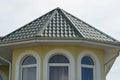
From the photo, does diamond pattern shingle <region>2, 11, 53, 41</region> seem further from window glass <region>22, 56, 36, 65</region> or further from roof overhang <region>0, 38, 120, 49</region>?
window glass <region>22, 56, 36, 65</region>

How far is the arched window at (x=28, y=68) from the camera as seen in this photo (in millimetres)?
14578

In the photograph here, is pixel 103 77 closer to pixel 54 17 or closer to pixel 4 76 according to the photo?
pixel 54 17

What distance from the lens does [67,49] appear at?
14469 mm

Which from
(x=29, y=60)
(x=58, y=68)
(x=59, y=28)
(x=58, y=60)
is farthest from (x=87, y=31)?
(x=29, y=60)

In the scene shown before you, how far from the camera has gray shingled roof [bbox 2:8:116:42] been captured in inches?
565

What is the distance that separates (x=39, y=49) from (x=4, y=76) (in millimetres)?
4815

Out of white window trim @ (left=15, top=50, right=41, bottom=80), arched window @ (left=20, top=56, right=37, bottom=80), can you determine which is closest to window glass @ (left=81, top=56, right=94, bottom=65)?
white window trim @ (left=15, top=50, right=41, bottom=80)

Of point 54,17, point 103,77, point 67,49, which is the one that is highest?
point 54,17

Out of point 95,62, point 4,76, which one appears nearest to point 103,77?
point 95,62

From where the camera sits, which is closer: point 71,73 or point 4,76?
point 71,73

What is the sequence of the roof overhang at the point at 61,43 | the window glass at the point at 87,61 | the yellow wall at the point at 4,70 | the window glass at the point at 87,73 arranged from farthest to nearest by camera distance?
the yellow wall at the point at 4,70
the window glass at the point at 87,61
the window glass at the point at 87,73
the roof overhang at the point at 61,43

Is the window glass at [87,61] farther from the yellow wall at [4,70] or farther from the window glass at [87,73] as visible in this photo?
the yellow wall at [4,70]

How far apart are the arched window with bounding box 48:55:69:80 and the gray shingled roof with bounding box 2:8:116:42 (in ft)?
3.15

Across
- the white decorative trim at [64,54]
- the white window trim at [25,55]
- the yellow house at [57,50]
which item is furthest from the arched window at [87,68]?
the white window trim at [25,55]
